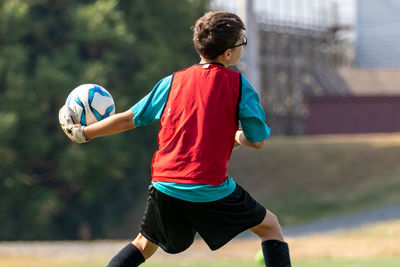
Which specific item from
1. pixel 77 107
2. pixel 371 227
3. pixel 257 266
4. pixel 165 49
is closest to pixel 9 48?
pixel 165 49

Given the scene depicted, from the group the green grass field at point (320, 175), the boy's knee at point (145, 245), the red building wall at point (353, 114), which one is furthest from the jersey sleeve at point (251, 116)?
the red building wall at point (353, 114)

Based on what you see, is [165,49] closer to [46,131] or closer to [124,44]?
[124,44]

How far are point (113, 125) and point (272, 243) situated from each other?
1.20m

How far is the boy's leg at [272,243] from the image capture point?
4.95 metres

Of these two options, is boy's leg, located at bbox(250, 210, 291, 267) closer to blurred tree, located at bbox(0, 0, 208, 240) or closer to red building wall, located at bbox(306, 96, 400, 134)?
blurred tree, located at bbox(0, 0, 208, 240)

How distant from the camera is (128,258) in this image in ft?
16.4

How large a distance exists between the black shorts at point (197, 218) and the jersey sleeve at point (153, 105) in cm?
41

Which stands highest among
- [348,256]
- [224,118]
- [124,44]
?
[224,118]

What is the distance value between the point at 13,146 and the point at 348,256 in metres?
11.4

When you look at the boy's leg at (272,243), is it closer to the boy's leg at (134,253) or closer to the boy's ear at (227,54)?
the boy's leg at (134,253)

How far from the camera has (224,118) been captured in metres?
4.70

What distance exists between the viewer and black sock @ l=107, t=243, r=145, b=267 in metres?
4.98

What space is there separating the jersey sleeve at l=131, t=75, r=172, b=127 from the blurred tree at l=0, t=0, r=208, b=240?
16525 millimetres

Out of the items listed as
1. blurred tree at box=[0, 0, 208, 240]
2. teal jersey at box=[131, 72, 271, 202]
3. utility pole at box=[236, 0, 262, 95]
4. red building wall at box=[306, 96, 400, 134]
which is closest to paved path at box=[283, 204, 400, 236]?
blurred tree at box=[0, 0, 208, 240]
